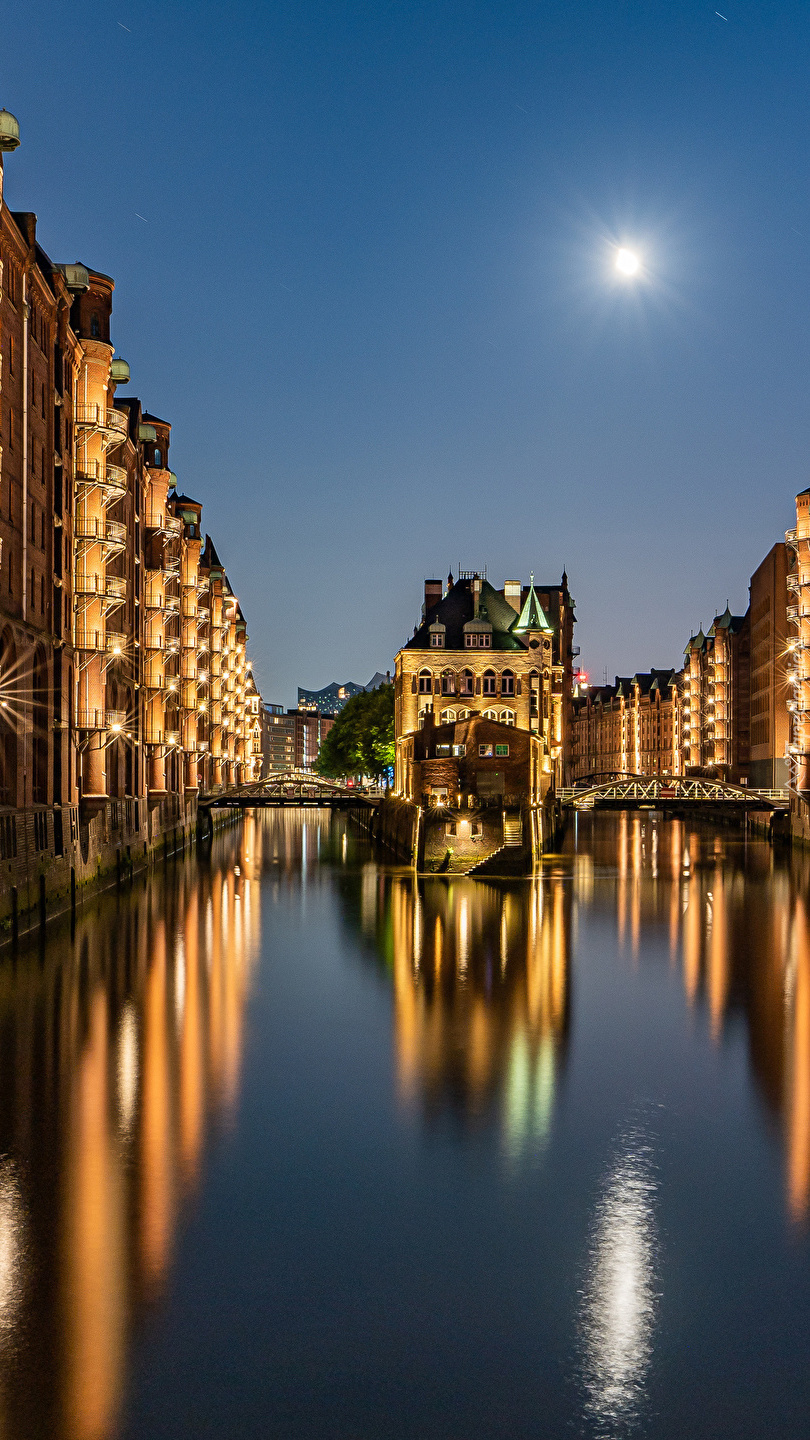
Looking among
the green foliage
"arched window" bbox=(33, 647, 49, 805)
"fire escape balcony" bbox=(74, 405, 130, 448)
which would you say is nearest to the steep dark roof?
the green foliage

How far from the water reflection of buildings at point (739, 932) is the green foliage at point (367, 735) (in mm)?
25922

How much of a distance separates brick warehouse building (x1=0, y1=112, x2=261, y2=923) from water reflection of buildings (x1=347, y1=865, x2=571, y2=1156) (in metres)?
13.2

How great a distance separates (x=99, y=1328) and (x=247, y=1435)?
2.98 meters

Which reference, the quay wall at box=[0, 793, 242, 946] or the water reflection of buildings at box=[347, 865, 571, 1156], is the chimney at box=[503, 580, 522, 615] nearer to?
the quay wall at box=[0, 793, 242, 946]

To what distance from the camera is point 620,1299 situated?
53.7 ft

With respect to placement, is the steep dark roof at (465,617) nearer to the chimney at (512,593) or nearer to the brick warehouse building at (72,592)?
the chimney at (512,593)

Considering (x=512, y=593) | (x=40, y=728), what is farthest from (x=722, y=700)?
(x=40, y=728)

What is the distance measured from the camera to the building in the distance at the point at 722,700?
441 feet

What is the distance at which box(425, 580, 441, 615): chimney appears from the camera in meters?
110

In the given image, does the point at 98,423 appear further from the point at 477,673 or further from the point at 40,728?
the point at 477,673

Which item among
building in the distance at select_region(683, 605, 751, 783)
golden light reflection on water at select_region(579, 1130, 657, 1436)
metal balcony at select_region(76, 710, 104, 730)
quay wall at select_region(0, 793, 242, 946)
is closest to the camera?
golden light reflection on water at select_region(579, 1130, 657, 1436)

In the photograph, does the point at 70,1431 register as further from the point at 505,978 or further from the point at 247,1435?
the point at 505,978

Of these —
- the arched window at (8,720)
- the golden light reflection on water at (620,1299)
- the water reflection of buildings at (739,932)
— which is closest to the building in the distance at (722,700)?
the water reflection of buildings at (739,932)

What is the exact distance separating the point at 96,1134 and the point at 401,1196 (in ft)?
20.8
